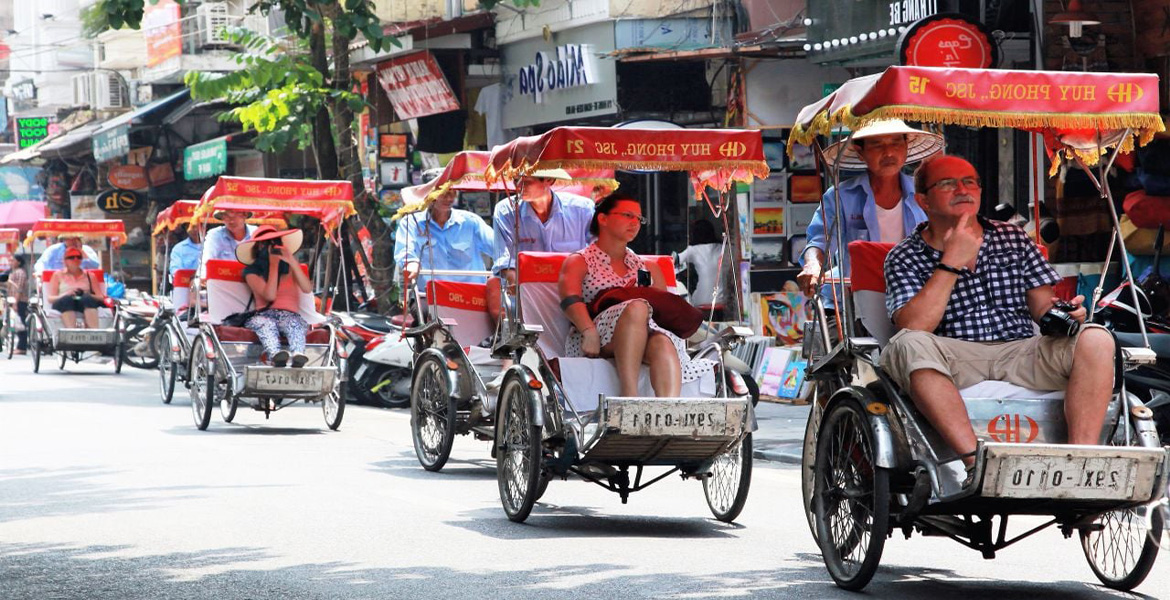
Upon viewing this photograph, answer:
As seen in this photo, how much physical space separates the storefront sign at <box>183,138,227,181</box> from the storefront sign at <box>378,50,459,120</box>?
22.8 ft

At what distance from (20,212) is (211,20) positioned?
15029mm

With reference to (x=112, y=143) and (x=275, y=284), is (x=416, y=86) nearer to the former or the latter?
(x=275, y=284)

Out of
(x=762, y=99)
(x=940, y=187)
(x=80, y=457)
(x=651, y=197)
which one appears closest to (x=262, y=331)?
(x=80, y=457)

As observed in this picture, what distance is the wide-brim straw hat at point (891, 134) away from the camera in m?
7.70

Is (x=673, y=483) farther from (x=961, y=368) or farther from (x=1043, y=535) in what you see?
(x=961, y=368)

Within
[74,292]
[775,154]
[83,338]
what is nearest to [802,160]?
[775,154]

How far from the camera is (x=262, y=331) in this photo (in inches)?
583

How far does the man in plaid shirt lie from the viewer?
6.33 meters

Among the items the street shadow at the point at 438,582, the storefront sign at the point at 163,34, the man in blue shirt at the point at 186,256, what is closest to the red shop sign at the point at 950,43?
the street shadow at the point at 438,582

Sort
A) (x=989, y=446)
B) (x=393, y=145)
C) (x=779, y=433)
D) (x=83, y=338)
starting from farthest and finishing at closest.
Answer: (x=393, y=145) → (x=83, y=338) → (x=779, y=433) → (x=989, y=446)

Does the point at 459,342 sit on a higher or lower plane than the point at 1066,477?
higher

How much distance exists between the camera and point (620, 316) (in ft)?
28.1

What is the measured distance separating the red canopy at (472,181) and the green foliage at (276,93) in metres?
8.25

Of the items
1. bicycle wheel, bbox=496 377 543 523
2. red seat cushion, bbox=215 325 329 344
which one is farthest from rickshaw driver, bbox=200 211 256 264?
bicycle wheel, bbox=496 377 543 523
